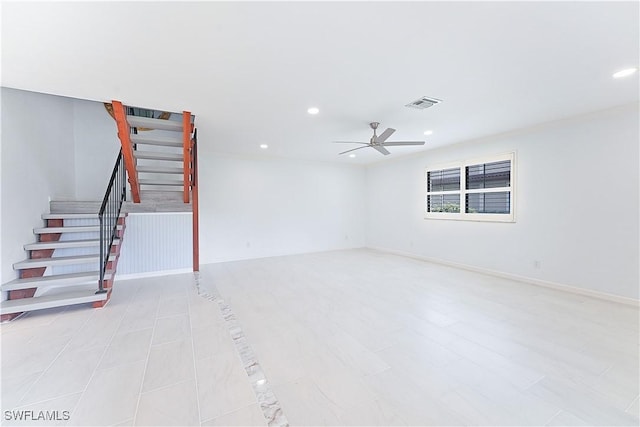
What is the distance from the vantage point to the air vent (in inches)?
122

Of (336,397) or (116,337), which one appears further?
(116,337)

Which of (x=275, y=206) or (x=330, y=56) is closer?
(x=330, y=56)

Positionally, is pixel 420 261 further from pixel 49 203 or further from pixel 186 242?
pixel 49 203

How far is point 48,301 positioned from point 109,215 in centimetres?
122

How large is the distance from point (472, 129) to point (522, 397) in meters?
3.88

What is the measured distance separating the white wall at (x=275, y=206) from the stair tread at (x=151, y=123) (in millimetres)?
1201

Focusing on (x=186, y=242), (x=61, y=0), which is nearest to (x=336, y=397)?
(x=61, y=0)

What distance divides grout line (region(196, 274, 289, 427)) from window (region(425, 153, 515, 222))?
461 cm

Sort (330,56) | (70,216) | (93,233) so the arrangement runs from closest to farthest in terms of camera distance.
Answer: (330,56)
(70,216)
(93,233)

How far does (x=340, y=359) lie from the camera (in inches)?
83.3

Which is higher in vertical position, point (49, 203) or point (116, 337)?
point (49, 203)

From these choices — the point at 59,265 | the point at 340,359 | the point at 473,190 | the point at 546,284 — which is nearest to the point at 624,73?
the point at 473,190

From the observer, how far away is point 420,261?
595 centimetres

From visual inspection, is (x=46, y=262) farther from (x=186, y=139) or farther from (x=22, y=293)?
(x=186, y=139)
